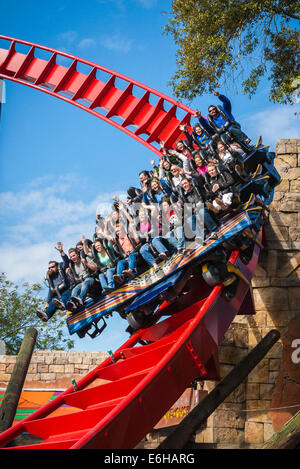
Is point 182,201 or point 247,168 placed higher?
point 247,168

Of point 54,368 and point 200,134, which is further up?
point 200,134

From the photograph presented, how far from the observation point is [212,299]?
654 cm

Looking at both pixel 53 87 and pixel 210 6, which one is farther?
pixel 53 87

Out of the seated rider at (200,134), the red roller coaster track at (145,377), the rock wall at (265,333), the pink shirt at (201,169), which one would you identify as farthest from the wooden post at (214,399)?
the seated rider at (200,134)

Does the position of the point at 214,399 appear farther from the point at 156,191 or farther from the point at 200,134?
the point at 200,134

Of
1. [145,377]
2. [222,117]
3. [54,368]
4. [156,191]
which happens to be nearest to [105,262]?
[156,191]

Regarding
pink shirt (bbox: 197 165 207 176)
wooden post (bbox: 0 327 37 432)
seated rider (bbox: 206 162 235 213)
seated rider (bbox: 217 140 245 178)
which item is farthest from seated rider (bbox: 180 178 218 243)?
wooden post (bbox: 0 327 37 432)

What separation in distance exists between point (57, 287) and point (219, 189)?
9.06 ft

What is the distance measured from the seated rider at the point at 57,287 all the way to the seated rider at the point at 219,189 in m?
2.43

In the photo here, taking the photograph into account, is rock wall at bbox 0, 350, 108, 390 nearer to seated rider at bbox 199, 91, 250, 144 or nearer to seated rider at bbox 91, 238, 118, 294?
seated rider at bbox 91, 238, 118, 294

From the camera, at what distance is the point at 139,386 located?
5.32 meters
